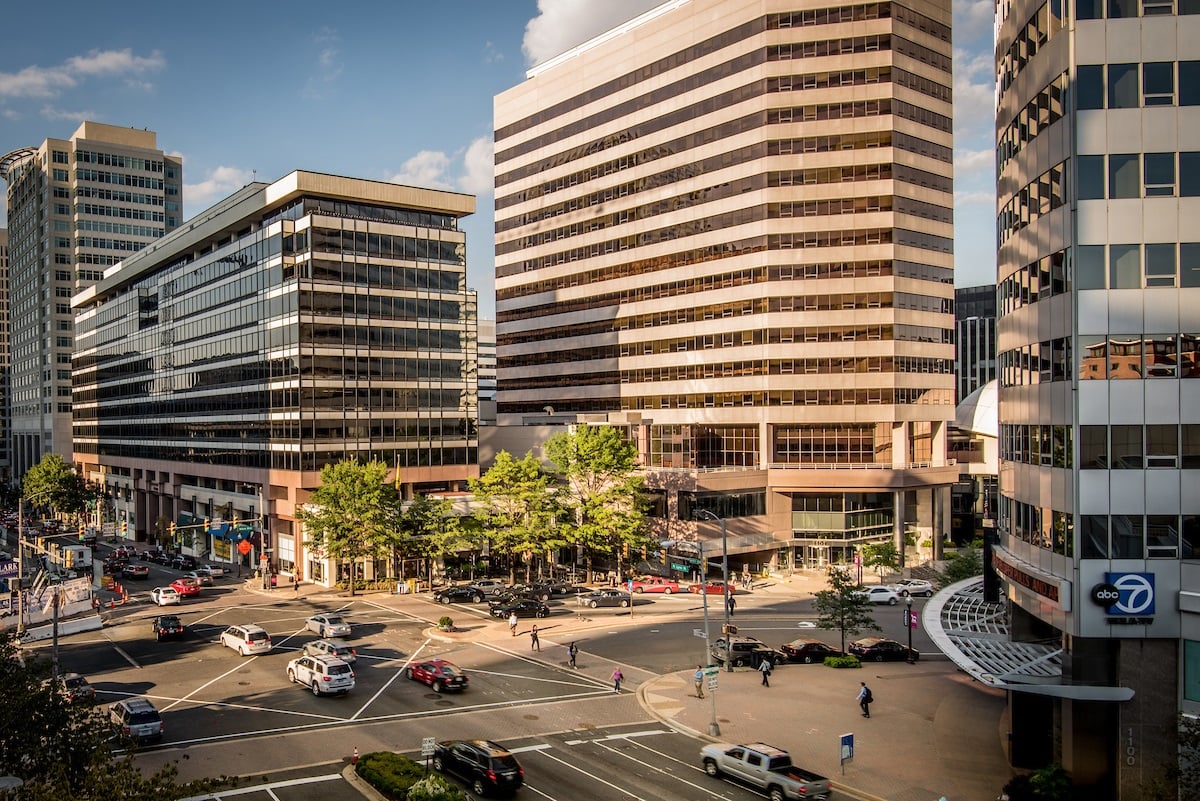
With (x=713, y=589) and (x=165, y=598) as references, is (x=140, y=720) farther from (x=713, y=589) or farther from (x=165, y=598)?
(x=713, y=589)

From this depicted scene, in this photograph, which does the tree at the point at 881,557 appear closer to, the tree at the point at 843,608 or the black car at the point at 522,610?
the tree at the point at 843,608

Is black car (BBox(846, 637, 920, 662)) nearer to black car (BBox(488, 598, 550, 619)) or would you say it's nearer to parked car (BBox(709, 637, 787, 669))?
parked car (BBox(709, 637, 787, 669))

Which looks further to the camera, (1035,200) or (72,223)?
(72,223)

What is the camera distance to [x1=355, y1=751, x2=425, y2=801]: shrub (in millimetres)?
31438

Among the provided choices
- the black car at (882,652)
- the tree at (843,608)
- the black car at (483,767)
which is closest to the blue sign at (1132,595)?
the black car at (483,767)

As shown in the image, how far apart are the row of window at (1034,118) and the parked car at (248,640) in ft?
156

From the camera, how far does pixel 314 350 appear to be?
8444 centimetres

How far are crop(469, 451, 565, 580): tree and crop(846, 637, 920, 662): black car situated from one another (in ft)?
92.0

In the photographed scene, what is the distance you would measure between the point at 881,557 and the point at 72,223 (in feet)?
537

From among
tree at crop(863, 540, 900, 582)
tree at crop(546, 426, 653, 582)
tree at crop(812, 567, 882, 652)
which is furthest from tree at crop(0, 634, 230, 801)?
tree at crop(863, 540, 900, 582)

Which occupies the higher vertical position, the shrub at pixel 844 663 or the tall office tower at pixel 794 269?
the tall office tower at pixel 794 269

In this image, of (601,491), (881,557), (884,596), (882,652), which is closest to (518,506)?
(601,491)

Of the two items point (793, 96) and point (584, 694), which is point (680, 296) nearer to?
point (793, 96)

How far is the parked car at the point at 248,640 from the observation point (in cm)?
5506
